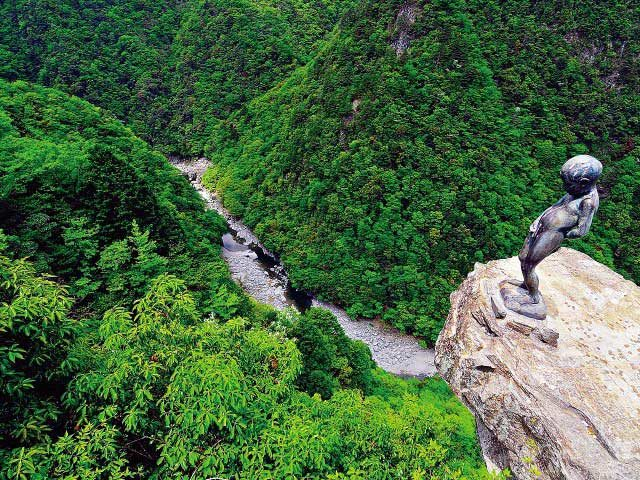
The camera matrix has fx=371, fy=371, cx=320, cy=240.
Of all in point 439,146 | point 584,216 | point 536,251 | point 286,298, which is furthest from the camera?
point 286,298

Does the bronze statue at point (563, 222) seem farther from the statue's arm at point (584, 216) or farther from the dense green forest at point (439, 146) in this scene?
the dense green forest at point (439, 146)

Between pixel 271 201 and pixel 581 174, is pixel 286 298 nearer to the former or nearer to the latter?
pixel 271 201

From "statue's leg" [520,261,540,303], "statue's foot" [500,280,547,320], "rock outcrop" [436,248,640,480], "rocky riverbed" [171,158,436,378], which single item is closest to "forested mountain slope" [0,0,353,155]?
"rocky riverbed" [171,158,436,378]

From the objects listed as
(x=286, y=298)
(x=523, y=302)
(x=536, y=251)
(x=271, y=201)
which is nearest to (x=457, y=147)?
(x=271, y=201)

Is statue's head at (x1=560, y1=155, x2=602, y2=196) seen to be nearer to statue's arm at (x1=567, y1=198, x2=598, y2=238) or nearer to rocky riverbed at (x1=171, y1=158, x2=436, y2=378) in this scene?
statue's arm at (x1=567, y1=198, x2=598, y2=238)

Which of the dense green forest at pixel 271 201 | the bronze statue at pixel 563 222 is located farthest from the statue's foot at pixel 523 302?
the dense green forest at pixel 271 201

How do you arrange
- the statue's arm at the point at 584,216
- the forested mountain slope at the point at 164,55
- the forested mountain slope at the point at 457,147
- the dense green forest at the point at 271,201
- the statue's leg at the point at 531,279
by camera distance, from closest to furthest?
the dense green forest at the point at 271,201
the statue's arm at the point at 584,216
the statue's leg at the point at 531,279
the forested mountain slope at the point at 457,147
the forested mountain slope at the point at 164,55
